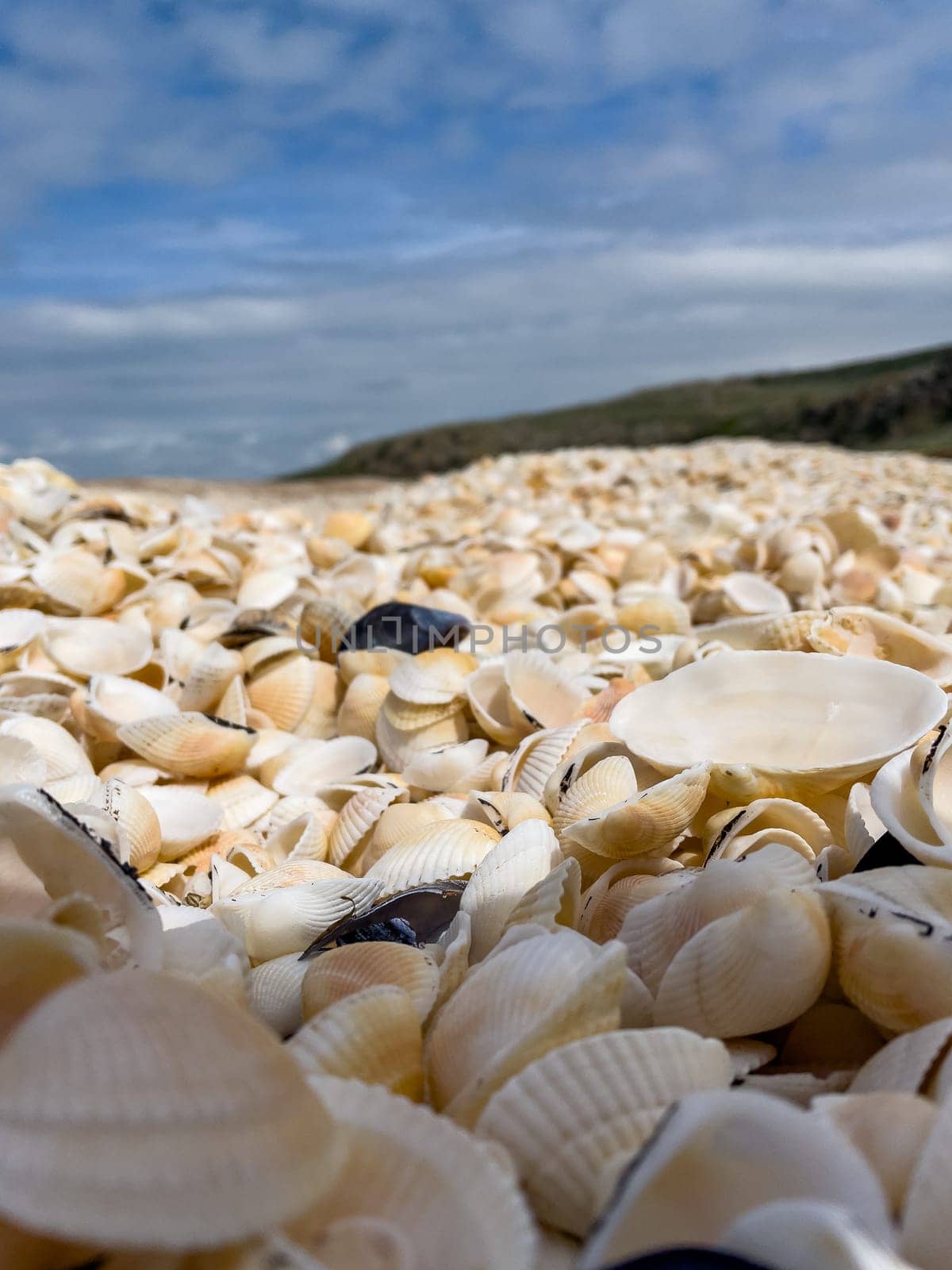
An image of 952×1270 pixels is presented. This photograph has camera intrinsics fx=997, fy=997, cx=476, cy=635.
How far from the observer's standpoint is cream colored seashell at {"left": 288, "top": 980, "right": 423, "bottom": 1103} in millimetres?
860

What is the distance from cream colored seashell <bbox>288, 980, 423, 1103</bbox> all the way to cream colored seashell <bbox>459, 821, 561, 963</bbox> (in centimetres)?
30

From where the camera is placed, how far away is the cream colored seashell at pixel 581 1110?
76 centimetres

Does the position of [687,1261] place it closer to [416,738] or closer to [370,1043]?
[370,1043]

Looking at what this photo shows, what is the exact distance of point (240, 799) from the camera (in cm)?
197

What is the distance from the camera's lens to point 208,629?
2.65 meters

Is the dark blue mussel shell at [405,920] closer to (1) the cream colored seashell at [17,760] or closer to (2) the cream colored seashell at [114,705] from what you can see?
(1) the cream colored seashell at [17,760]

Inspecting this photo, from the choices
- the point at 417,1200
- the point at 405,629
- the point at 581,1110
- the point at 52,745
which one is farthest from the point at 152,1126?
the point at 405,629

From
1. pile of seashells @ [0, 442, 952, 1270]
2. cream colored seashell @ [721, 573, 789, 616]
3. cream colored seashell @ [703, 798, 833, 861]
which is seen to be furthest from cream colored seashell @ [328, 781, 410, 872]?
cream colored seashell @ [721, 573, 789, 616]

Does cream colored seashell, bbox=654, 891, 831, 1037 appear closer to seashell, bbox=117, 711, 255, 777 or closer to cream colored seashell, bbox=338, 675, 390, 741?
seashell, bbox=117, 711, 255, 777

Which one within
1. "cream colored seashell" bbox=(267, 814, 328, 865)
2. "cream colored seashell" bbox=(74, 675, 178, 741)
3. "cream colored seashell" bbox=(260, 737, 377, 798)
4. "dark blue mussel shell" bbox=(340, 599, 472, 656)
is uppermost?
"dark blue mussel shell" bbox=(340, 599, 472, 656)

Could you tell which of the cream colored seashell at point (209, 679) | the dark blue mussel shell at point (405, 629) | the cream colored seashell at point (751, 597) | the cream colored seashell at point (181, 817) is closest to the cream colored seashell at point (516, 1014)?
the cream colored seashell at point (181, 817)

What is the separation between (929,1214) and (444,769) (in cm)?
130

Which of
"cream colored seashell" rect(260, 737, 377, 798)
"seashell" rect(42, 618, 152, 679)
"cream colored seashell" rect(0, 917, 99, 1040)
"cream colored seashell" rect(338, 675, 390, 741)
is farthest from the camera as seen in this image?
"seashell" rect(42, 618, 152, 679)

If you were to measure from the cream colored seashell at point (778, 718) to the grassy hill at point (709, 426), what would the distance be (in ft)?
33.4
